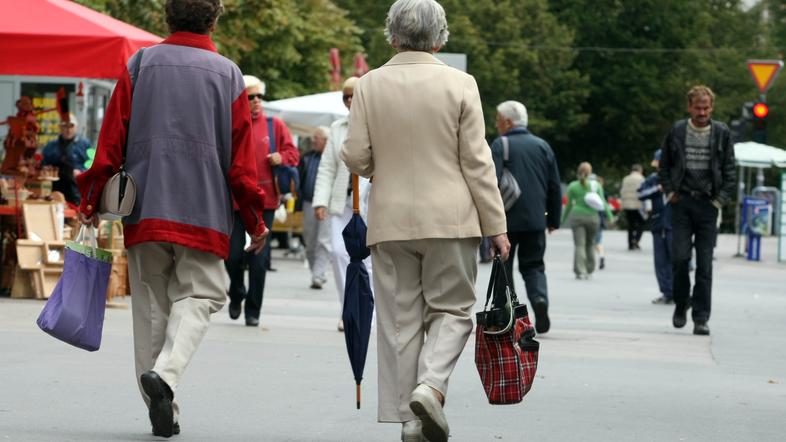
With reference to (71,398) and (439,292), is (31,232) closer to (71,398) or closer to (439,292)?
(71,398)

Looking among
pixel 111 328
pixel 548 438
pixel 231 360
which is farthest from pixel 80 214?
pixel 111 328

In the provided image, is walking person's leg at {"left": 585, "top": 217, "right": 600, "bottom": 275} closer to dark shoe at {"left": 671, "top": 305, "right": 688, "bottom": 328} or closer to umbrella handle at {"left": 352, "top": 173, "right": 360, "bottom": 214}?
dark shoe at {"left": 671, "top": 305, "right": 688, "bottom": 328}

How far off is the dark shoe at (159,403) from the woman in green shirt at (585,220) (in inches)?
590

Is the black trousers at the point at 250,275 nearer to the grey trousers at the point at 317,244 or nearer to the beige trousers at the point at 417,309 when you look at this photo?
the grey trousers at the point at 317,244

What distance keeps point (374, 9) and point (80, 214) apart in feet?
163

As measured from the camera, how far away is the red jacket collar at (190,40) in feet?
20.8

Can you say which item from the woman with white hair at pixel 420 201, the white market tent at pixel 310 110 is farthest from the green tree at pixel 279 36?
the woman with white hair at pixel 420 201

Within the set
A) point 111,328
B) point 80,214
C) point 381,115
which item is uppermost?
point 381,115

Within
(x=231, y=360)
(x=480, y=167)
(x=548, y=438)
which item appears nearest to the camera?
(x=480, y=167)

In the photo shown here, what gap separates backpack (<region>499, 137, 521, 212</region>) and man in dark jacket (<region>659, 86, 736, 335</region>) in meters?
1.35

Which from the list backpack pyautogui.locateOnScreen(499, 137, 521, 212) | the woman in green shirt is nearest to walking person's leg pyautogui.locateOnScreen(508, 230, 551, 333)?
backpack pyautogui.locateOnScreen(499, 137, 521, 212)

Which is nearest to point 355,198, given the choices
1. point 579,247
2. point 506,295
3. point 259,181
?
point 506,295

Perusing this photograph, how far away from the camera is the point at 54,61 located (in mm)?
12047

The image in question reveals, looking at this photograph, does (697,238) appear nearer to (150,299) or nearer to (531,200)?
(531,200)
